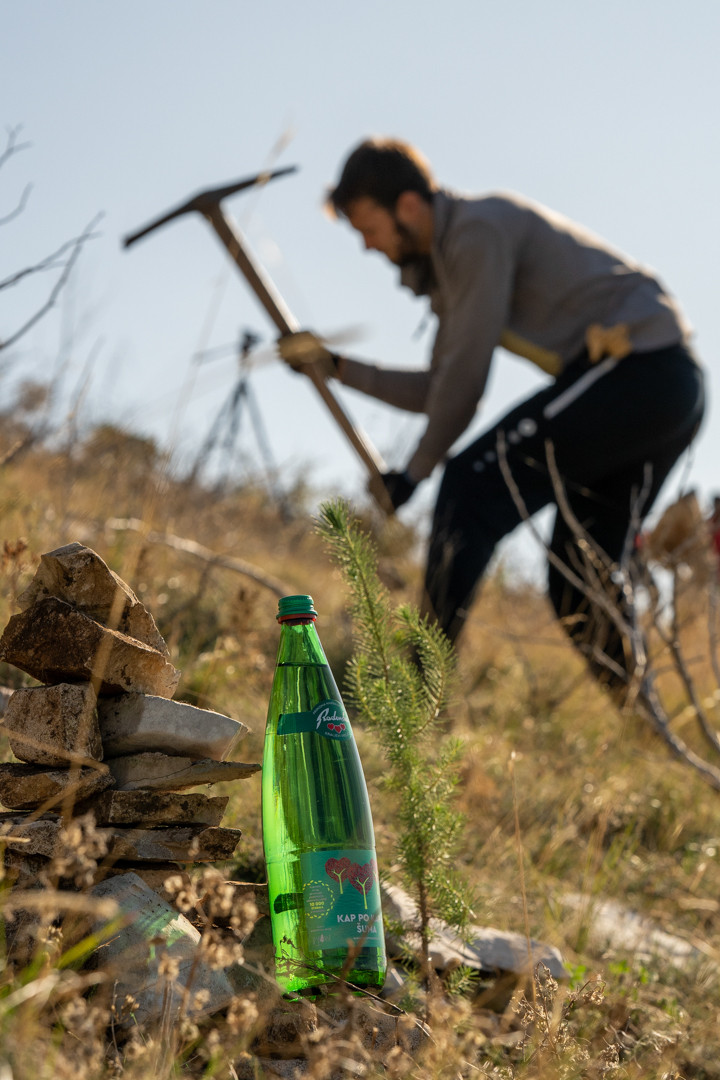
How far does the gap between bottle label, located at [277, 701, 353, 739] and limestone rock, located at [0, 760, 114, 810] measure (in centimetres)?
30

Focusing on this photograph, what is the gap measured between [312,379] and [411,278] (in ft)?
2.08

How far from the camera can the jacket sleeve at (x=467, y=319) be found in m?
3.29

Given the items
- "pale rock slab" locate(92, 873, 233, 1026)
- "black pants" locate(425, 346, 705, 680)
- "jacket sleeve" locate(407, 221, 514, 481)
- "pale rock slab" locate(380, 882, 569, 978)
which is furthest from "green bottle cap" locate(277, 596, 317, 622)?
"jacket sleeve" locate(407, 221, 514, 481)

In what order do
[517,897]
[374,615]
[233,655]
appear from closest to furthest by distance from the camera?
1. [374,615]
2. [517,897]
3. [233,655]

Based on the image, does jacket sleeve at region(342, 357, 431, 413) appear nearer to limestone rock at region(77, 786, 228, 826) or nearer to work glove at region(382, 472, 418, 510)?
work glove at region(382, 472, 418, 510)

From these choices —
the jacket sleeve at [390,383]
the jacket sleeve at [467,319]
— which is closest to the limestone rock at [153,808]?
the jacket sleeve at [467,319]

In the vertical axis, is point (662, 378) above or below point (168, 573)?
above

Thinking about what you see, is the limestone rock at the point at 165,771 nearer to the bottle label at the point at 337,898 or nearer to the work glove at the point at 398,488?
the bottle label at the point at 337,898

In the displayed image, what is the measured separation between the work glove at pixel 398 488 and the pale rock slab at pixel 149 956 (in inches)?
99.7

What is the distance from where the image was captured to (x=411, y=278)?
12.2ft

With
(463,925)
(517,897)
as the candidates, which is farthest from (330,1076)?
(517,897)

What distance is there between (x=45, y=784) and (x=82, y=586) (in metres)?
0.31

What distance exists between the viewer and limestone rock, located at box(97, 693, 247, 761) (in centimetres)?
137

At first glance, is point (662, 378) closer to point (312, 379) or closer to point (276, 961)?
point (312, 379)
